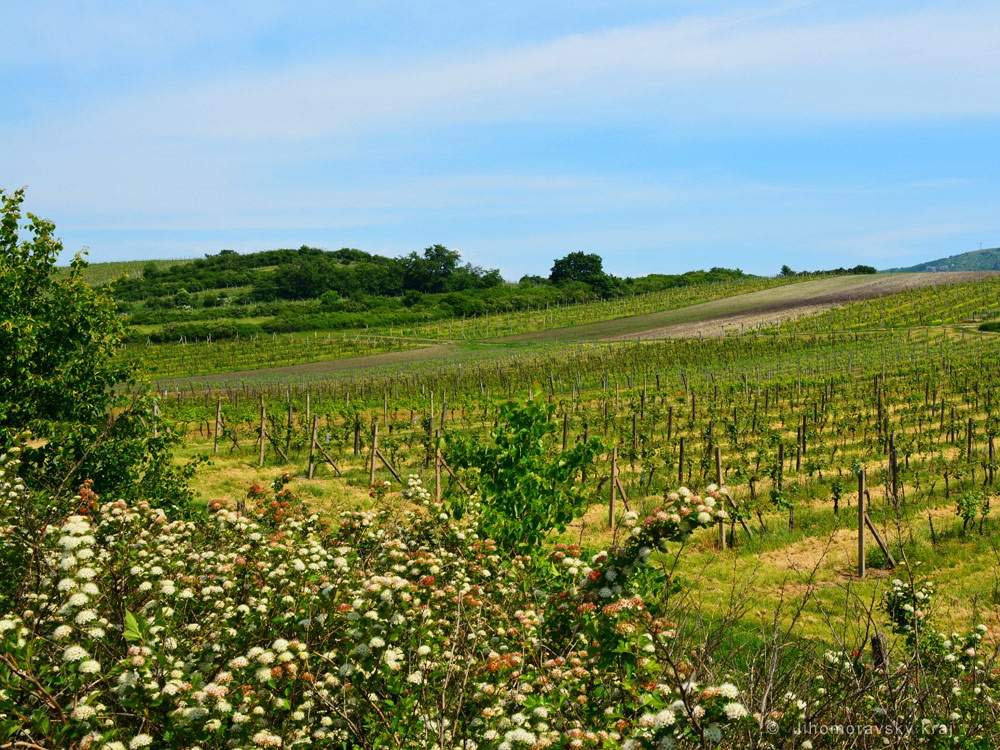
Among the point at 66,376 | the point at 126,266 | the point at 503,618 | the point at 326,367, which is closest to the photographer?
the point at 503,618

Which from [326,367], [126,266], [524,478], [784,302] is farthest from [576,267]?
[524,478]

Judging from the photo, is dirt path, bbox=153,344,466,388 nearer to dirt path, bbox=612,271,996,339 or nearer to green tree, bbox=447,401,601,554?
dirt path, bbox=612,271,996,339

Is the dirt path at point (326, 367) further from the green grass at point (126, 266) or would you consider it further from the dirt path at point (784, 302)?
the green grass at point (126, 266)

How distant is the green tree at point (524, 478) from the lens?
24.9 feet

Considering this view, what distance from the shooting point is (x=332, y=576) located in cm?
513

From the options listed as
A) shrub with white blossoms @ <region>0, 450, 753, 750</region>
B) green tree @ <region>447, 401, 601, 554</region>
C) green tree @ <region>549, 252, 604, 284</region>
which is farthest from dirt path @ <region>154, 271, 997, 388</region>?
shrub with white blossoms @ <region>0, 450, 753, 750</region>

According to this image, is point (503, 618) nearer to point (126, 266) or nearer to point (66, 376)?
point (66, 376)

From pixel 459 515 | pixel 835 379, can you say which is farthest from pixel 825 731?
pixel 835 379

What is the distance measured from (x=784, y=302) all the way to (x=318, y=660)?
243ft

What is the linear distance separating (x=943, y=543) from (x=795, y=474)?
18.3ft

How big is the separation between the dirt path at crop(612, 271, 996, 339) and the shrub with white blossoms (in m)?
53.6

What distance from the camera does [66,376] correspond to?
11.5m

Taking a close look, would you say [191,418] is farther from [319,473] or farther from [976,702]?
[976,702]

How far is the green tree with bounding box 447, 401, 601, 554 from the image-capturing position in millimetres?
7598
